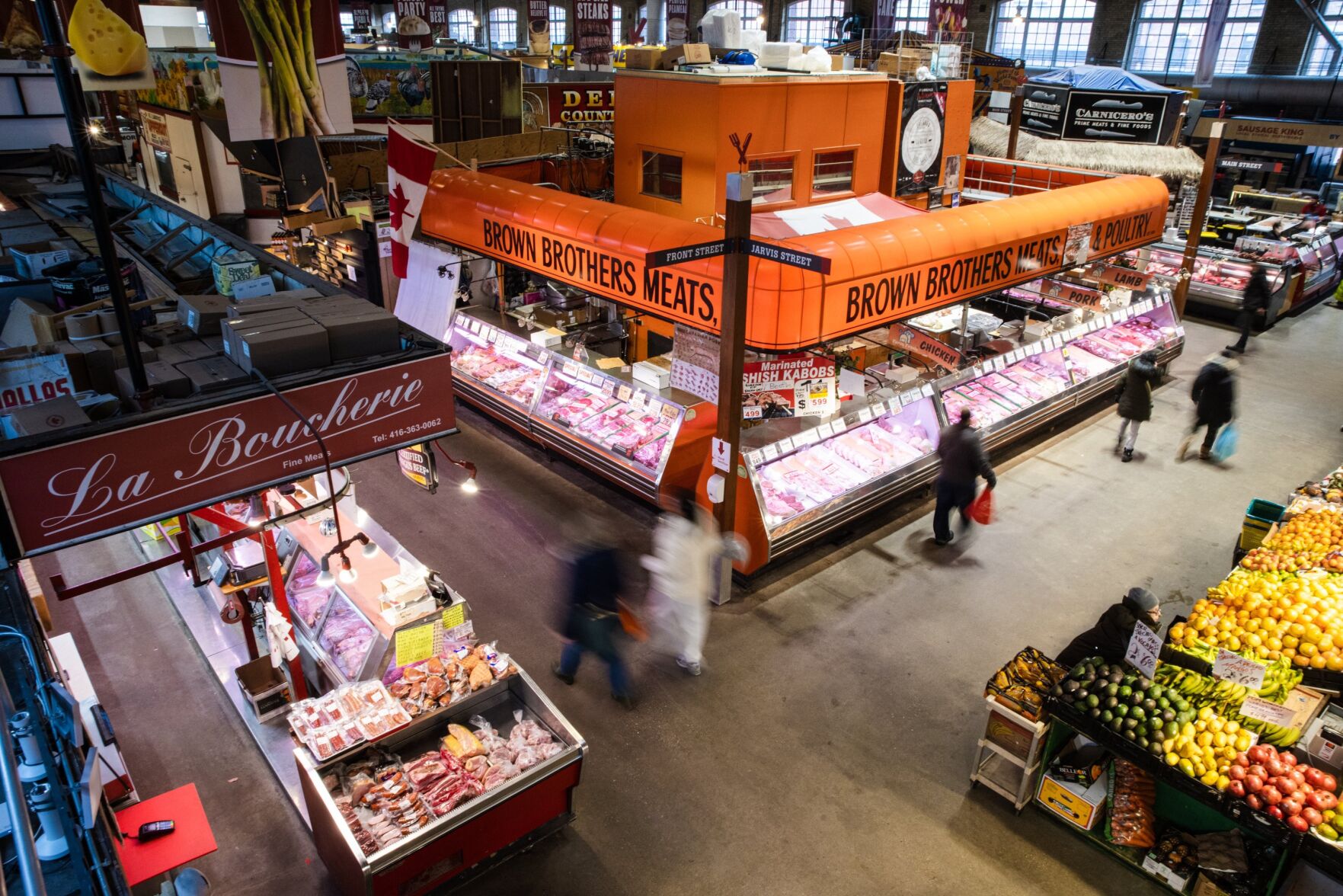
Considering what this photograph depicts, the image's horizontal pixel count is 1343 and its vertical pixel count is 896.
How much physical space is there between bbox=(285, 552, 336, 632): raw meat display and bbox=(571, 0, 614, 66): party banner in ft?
50.9

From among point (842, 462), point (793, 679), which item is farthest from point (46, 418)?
point (842, 462)

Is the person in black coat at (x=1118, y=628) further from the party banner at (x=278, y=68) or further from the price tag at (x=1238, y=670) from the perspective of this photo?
the party banner at (x=278, y=68)

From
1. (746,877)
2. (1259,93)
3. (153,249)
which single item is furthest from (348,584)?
(1259,93)

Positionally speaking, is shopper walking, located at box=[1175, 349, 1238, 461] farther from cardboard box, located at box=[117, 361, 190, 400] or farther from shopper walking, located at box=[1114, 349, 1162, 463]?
cardboard box, located at box=[117, 361, 190, 400]

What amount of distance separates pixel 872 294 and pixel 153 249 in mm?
6042

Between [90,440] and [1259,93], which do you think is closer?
[90,440]

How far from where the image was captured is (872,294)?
25.5 ft

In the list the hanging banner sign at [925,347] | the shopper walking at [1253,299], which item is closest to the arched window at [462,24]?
the shopper walking at [1253,299]

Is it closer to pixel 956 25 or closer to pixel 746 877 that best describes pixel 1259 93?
pixel 956 25

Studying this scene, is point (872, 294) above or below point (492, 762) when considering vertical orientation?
above

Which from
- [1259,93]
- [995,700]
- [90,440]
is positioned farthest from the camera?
[1259,93]

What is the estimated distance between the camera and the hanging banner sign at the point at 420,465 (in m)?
5.88

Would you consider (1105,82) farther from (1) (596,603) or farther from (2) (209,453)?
(2) (209,453)

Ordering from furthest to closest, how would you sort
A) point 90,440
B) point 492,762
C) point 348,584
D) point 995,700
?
point 348,584
point 995,700
point 492,762
point 90,440
